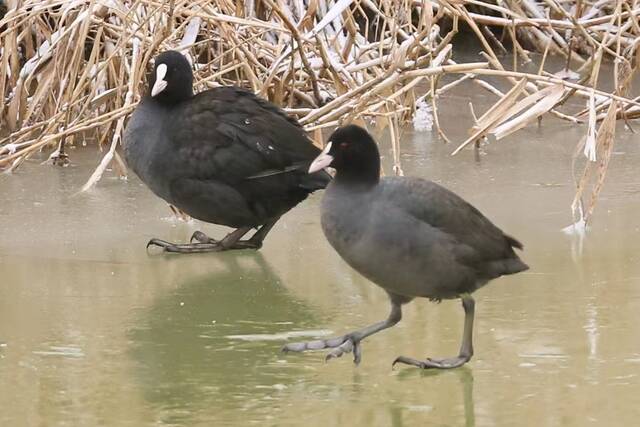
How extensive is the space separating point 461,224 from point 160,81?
2.19m

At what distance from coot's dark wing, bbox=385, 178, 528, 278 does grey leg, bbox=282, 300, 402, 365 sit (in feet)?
0.93

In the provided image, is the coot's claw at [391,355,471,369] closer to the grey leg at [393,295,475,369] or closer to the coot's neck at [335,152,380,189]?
the grey leg at [393,295,475,369]

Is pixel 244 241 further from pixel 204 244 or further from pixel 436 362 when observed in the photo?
pixel 436 362

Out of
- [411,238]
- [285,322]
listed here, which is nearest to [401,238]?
[411,238]

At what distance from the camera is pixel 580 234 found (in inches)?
228

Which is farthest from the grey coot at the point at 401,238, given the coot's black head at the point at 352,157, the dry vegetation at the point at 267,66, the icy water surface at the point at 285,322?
the dry vegetation at the point at 267,66

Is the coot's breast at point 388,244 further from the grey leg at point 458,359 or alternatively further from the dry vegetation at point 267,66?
the dry vegetation at point 267,66

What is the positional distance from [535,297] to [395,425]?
1.45m

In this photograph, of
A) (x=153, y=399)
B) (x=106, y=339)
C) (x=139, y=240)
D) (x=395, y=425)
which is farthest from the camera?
(x=139, y=240)

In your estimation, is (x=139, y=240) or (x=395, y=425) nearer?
(x=395, y=425)

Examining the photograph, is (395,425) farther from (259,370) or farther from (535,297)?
(535,297)

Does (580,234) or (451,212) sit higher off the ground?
(451,212)

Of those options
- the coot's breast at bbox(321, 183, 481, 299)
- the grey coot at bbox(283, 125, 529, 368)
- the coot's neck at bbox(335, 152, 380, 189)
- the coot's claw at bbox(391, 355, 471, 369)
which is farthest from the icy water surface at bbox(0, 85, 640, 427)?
the coot's neck at bbox(335, 152, 380, 189)

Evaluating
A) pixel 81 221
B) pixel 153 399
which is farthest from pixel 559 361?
pixel 81 221
